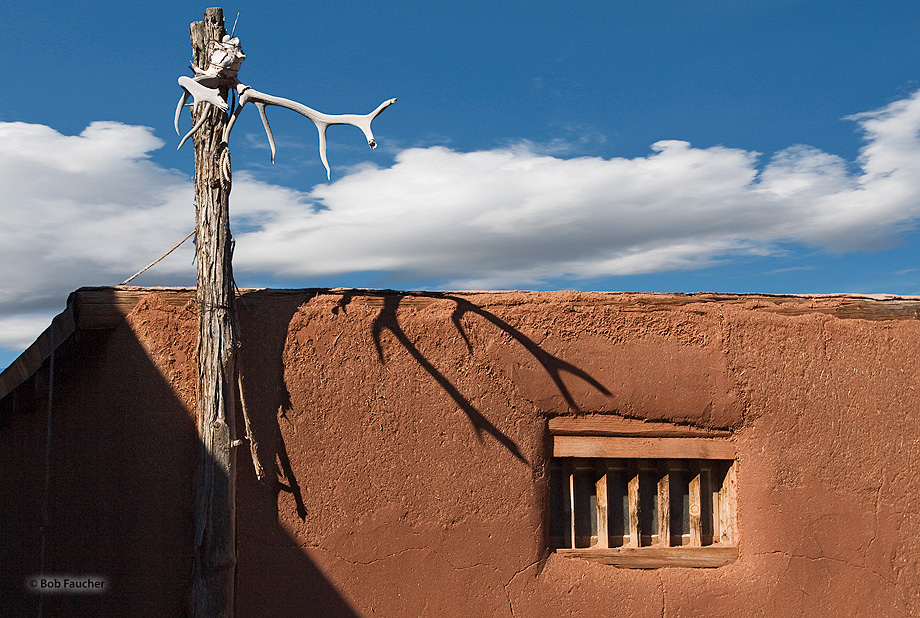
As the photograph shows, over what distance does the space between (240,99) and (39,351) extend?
179 centimetres

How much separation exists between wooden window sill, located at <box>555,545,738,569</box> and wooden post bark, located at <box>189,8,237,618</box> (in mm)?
1917

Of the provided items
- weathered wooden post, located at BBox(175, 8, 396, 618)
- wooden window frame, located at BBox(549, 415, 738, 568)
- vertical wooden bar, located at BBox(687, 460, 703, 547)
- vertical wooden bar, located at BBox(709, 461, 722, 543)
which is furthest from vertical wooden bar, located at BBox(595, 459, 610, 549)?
weathered wooden post, located at BBox(175, 8, 396, 618)

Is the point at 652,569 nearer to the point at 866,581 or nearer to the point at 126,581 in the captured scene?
the point at 866,581

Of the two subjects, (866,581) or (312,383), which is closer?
(312,383)

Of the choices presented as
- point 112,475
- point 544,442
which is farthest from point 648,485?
point 112,475

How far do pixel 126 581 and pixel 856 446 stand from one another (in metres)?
4.41

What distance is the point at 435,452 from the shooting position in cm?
476

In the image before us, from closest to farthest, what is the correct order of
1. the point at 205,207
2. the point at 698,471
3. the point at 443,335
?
the point at 205,207 < the point at 443,335 < the point at 698,471

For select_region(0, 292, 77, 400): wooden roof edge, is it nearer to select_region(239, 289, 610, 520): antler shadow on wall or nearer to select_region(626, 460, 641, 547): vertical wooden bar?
select_region(239, 289, 610, 520): antler shadow on wall

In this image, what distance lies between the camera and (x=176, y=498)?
4.61m

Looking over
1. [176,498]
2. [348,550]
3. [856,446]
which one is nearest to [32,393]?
[176,498]

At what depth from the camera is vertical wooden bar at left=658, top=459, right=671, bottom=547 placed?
505 centimetres

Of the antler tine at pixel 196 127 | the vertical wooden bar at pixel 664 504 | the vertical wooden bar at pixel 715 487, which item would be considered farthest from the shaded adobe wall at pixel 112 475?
the vertical wooden bar at pixel 715 487

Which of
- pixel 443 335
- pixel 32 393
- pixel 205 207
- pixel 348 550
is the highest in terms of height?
pixel 205 207
